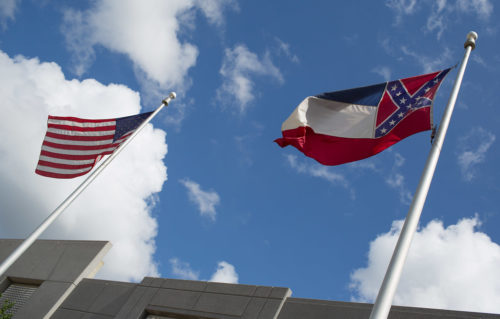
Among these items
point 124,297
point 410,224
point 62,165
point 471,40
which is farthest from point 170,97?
point 410,224

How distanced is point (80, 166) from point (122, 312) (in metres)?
4.61

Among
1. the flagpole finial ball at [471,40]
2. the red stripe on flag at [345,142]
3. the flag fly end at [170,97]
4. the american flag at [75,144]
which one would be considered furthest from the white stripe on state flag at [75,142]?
the flagpole finial ball at [471,40]

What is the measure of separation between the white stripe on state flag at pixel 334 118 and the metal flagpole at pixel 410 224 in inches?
58.6

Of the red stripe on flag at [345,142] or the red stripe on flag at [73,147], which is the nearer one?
the red stripe on flag at [345,142]

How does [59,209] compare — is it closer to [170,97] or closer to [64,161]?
[64,161]

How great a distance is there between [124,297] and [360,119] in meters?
9.41

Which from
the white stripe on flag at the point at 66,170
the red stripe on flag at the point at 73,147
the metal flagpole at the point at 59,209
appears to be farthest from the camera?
the red stripe on flag at the point at 73,147

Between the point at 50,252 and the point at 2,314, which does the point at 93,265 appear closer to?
the point at 50,252

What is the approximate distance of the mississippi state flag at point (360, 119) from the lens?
309 inches

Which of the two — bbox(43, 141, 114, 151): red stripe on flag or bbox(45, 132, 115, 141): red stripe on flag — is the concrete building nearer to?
bbox(43, 141, 114, 151): red stripe on flag

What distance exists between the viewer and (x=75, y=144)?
38.2 feet

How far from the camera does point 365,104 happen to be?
28.1ft

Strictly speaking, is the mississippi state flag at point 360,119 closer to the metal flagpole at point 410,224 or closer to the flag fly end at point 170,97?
the metal flagpole at point 410,224

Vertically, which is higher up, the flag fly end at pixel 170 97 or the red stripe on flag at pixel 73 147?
the flag fly end at pixel 170 97
